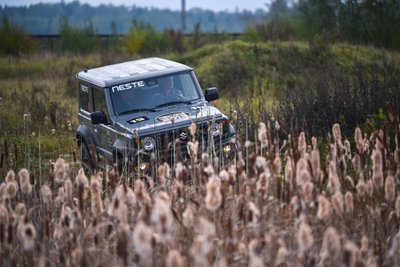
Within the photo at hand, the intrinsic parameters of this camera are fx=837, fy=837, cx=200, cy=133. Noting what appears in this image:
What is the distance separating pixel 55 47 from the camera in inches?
1654

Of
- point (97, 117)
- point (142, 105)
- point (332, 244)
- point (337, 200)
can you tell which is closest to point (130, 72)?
point (142, 105)

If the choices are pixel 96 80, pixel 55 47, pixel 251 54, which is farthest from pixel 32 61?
pixel 96 80

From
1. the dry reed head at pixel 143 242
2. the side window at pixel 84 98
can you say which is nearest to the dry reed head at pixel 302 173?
the dry reed head at pixel 143 242

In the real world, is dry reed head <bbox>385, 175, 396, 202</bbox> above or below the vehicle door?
above

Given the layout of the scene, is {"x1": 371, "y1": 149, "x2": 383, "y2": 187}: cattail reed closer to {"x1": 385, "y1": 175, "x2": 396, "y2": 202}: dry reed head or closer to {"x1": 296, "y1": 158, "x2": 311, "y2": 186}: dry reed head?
{"x1": 385, "y1": 175, "x2": 396, "y2": 202}: dry reed head

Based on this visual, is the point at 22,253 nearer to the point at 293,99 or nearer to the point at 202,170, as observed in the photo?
the point at 202,170

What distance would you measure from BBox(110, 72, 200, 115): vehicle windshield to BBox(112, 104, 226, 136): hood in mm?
133

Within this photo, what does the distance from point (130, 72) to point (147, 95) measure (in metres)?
0.60

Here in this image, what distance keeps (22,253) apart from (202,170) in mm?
1530

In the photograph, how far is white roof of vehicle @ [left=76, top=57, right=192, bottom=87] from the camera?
1225cm

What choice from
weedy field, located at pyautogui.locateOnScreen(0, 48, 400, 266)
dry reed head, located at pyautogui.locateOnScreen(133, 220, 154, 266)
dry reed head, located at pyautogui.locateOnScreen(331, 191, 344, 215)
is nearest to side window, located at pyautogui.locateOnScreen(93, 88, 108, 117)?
weedy field, located at pyautogui.locateOnScreen(0, 48, 400, 266)

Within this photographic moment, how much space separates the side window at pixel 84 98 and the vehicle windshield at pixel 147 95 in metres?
1.06

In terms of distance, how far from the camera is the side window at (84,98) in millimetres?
13169

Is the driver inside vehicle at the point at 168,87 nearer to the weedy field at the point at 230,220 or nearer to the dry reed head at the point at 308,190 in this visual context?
the weedy field at the point at 230,220
